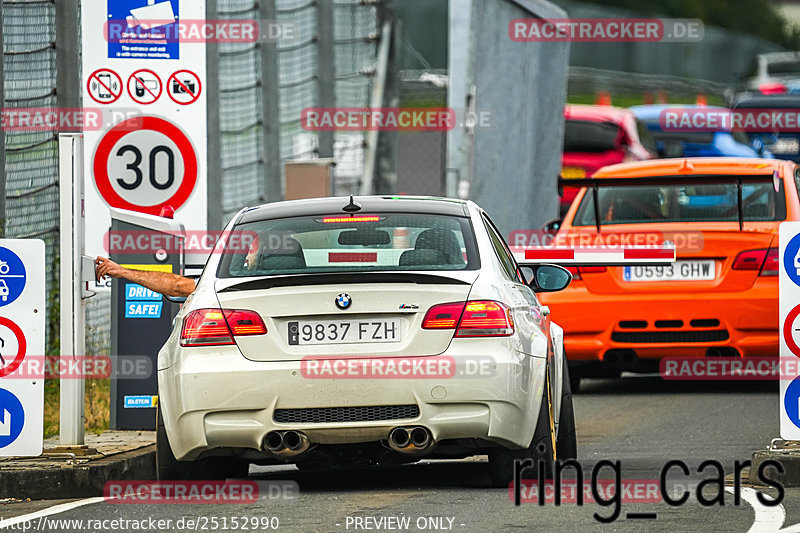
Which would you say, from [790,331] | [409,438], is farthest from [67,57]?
[790,331]

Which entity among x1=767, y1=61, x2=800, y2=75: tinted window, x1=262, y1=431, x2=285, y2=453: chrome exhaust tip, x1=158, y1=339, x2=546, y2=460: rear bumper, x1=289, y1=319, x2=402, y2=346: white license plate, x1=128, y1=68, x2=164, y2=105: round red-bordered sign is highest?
x1=767, y1=61, x2=800, y2=75: tinted window

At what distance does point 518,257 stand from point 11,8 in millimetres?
4643

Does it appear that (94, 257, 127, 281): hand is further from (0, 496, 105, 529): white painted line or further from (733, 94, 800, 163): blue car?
(733, 94, 800, 163): blue car

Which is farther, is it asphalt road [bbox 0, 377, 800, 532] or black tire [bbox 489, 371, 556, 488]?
black tire [bbox 489, 371, 556, 488]

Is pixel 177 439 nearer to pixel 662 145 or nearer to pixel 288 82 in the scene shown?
pixel 288 82

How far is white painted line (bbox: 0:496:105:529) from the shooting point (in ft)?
25.2

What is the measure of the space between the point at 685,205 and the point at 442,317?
5828 mm

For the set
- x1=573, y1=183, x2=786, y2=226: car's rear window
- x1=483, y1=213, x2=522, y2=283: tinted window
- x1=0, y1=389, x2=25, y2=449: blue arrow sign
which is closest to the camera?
x1=483, y1=213, x2=522, y2=283: tinted window

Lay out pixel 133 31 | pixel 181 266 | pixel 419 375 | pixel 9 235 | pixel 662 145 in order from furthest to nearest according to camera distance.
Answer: pixel 662 145, pixel 9 235, pixel 133 31, pixel 181 266, pixel 419 375

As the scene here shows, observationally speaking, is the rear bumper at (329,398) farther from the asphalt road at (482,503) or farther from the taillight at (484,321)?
the asphalt road at (482,503)

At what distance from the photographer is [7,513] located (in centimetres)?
808

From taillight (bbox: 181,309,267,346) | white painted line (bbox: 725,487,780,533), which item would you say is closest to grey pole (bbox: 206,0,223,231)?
taillight (bbox: 181,309,267,346)

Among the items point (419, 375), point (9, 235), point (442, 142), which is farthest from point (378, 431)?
point (442, 142)

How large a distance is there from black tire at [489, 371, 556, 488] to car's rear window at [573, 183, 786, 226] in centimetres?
524
